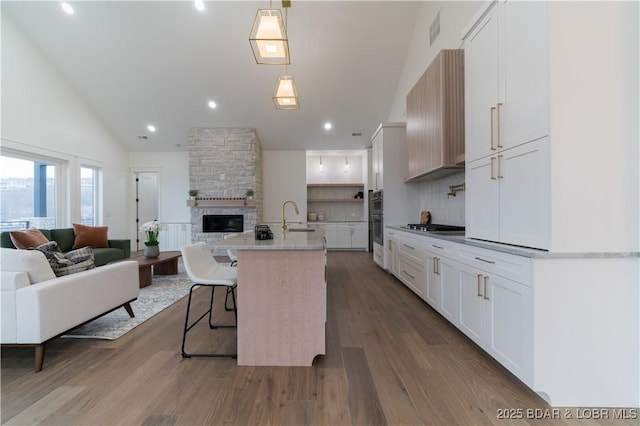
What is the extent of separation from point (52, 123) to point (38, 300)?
5319mm

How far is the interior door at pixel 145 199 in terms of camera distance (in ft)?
25.5

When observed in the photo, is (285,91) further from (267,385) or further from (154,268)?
(154,268)

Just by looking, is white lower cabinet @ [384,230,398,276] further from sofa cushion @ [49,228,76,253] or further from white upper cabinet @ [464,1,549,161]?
sofa cushion @ [49,228,76,253]

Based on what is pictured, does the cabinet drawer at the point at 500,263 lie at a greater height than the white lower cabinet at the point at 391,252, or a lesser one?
greater

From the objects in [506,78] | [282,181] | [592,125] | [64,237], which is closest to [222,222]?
[282,181]

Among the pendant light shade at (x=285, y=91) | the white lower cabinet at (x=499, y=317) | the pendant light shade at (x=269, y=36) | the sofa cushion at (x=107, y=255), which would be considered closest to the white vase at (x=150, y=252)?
the sofa cushion at (x=107, y=255)

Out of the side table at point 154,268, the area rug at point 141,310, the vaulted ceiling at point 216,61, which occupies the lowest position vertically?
the area rug at point 141,310

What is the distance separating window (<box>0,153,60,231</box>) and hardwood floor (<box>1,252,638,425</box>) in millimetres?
4089

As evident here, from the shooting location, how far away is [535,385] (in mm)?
1491

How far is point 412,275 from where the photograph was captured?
11.4ft

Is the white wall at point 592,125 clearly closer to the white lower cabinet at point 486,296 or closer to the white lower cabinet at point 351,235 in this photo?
the white lower cabinet at point 486,296

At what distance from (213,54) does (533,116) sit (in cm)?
548

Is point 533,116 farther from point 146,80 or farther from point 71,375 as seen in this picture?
point 146,80

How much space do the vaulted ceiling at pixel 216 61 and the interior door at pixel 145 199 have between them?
1211 mm
